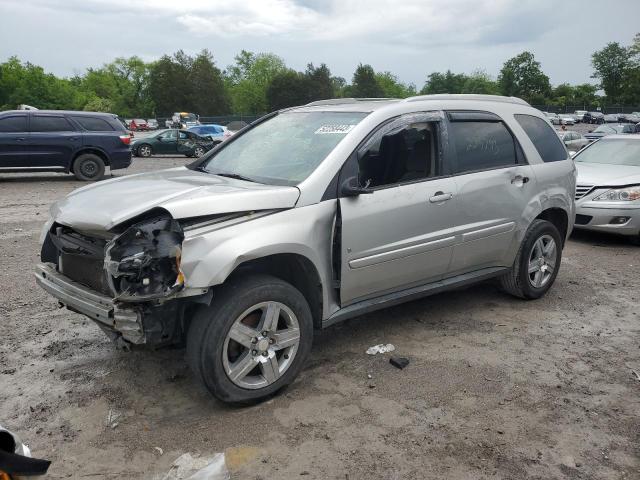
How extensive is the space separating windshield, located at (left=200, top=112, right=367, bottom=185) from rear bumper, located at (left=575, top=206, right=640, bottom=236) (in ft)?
17.0

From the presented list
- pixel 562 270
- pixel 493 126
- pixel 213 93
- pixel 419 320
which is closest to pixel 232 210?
pixel 419 320

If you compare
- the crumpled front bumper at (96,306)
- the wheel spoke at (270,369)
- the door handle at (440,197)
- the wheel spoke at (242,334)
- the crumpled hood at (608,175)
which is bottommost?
the wheel spoke at (270,369)

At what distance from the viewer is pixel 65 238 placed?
12.3 feet

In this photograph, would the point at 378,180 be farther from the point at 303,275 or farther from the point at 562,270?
the point at 562,270

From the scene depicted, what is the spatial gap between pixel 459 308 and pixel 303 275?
7.01 ft

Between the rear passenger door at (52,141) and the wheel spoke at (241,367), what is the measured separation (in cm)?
1255

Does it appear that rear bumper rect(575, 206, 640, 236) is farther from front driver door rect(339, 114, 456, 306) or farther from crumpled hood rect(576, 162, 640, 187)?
front driver door rect(339, 114, 456, 306)

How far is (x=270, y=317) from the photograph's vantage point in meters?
3.45

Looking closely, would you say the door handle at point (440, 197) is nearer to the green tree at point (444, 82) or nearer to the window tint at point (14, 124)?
the window tint at point (14, 124)

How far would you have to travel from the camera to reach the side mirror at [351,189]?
12.4ft

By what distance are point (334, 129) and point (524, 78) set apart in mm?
105240

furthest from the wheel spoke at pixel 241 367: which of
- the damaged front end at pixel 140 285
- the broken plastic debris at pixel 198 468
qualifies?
the broken plastic debris at pixel 198 468

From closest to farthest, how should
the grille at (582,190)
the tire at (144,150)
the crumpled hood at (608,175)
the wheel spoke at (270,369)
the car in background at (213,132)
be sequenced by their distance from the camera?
the wheel spoke at (270,369), the crumpled hood at (608,175), the grille at (582,190), the tire at (144,150), the car in background at (213,132)

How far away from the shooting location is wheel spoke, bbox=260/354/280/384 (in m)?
3.48
